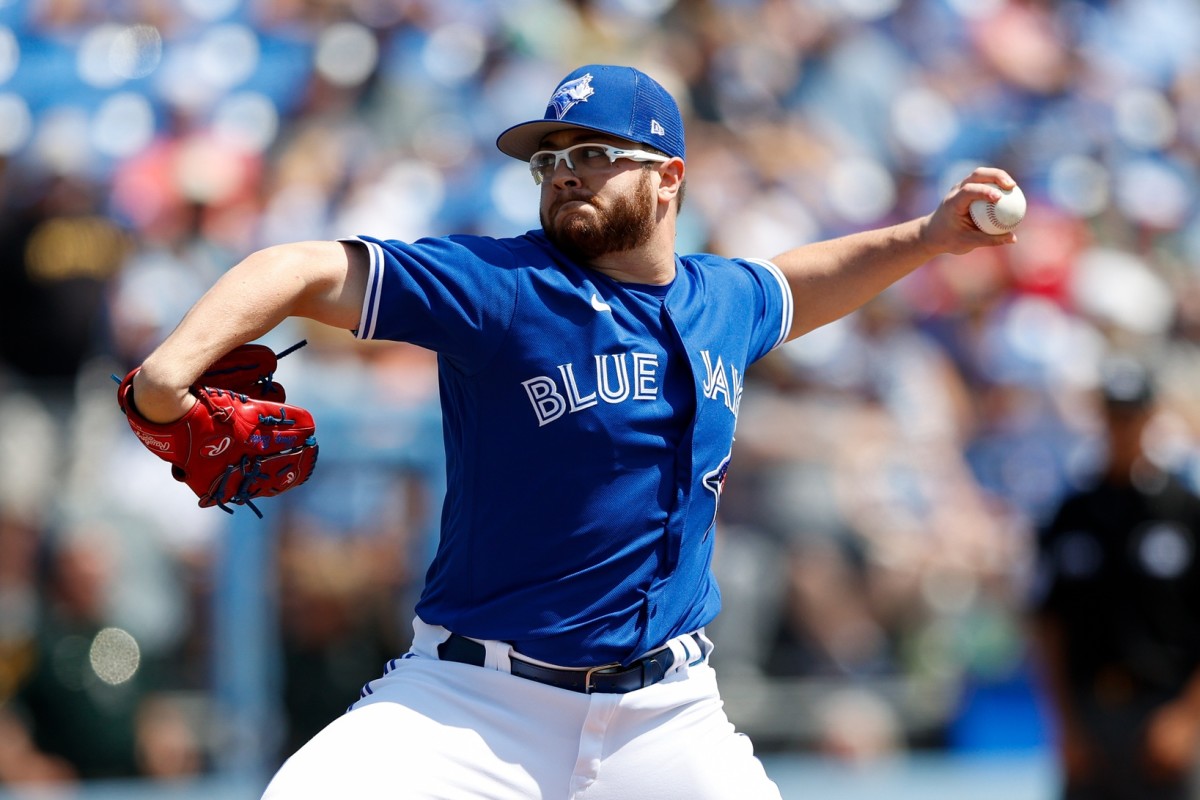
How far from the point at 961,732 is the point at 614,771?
466 cm

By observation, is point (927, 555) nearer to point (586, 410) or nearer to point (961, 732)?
point (961, 732)

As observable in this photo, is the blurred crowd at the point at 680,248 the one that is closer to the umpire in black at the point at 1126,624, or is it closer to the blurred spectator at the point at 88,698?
the blurred spectator at the point at 88,698

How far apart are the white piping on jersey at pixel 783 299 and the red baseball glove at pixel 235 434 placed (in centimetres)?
124

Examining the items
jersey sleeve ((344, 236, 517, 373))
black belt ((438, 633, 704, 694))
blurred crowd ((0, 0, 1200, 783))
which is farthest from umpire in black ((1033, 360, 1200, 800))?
jersey sleeve ((344, 236, 517, 373))

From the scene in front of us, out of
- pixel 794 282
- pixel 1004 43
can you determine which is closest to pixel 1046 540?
pixel 794 282

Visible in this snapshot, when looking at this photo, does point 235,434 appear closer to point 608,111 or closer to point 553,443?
point 553,443

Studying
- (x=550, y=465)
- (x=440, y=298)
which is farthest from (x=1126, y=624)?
(x=440, y=298)

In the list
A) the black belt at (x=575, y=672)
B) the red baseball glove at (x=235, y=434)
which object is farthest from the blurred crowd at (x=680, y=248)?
the red baseball glove at (x=235, y=434)

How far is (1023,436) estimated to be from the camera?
8.12 meters

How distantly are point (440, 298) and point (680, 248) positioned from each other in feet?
18.8

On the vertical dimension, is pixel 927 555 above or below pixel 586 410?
below

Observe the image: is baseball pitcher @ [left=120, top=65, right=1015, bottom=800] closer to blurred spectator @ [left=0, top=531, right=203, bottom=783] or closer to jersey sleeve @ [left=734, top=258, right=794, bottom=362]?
jersey sleeve @ [left=734, top=258, right=794, bottom=362]

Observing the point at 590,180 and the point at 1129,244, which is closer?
the point at 590,180

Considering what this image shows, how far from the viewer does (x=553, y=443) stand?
3.36 m
